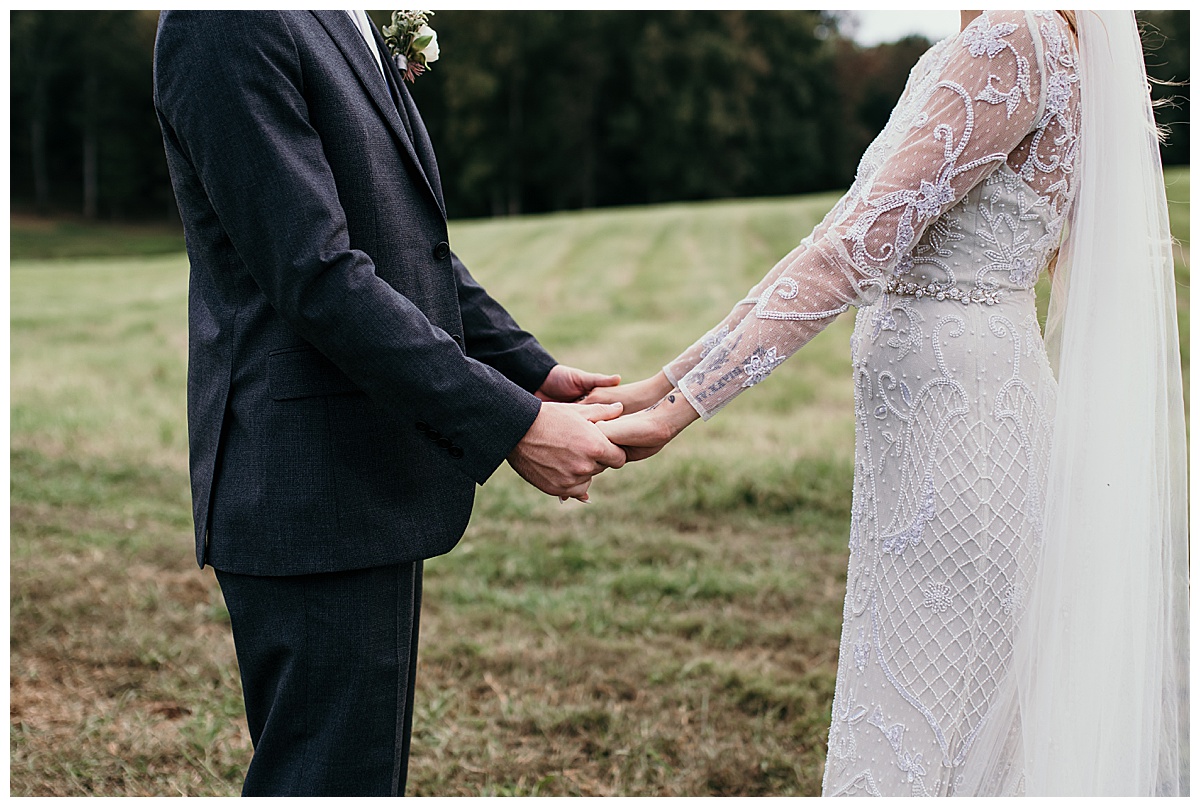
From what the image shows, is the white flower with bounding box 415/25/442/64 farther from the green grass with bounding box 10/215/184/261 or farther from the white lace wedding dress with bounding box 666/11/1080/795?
the green grass with bounding box 10/215/184/261

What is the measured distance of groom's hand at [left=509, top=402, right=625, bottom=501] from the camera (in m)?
2.10

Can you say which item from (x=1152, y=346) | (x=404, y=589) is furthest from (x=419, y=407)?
(x=1152, y=346)

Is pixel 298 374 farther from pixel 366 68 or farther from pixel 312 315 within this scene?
pixel 366 68

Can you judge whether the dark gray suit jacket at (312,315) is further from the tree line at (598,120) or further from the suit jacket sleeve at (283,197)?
the tree line at (598,120)

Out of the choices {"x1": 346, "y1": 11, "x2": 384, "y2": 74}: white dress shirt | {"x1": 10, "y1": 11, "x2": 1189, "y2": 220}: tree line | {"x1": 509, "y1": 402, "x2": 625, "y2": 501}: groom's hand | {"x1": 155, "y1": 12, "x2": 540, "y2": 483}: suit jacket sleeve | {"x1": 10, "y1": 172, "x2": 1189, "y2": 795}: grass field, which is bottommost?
{"x1": 10, "y1": 172, "x2": 1189, "y2": 795}: grass field

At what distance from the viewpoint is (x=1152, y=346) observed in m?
2.20

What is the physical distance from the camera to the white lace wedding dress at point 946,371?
205 centimetres

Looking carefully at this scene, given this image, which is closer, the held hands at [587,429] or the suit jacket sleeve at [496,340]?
the held hands at [587,429]

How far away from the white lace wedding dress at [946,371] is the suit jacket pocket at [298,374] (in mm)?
832

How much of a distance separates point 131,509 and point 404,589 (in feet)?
15.1

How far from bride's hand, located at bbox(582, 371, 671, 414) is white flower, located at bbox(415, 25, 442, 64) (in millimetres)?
952

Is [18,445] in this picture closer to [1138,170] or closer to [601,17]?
[1138,170]

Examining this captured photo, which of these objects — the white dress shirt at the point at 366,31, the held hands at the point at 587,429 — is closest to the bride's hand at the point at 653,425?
the held hands at the point at 587,429

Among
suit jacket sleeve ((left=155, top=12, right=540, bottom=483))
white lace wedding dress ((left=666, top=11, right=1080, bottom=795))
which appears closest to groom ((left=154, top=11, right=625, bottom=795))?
suit jacket sleeve ((left=155, top=12, right=540, bottom=483))
